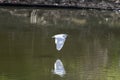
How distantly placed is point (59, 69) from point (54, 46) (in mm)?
3403

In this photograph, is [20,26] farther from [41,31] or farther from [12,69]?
[12,69]

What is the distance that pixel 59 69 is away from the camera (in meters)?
13.8

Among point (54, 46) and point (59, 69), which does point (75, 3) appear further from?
point (59, 69)

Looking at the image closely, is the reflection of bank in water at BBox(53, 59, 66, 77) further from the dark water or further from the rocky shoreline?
the rocky shoreline

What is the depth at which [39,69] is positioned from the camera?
13672 mm

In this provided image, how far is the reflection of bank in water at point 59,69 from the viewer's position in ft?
43.2

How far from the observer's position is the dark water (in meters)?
13.3

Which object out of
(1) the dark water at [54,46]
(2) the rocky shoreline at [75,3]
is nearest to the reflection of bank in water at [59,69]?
(1) the dark water at [54,46]

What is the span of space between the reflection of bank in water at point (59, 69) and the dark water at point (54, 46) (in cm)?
5

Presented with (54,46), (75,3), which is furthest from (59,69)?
(75,3)

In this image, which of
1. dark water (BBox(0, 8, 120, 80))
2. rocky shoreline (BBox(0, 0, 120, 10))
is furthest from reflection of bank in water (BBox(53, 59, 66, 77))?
rocky shoreline (BBox(0, 0, 120, 10))

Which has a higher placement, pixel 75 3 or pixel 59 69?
pixel 75 3

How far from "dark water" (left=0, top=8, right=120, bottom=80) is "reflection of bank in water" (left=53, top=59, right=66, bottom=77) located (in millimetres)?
46

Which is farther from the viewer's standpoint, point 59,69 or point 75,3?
point 75,3
